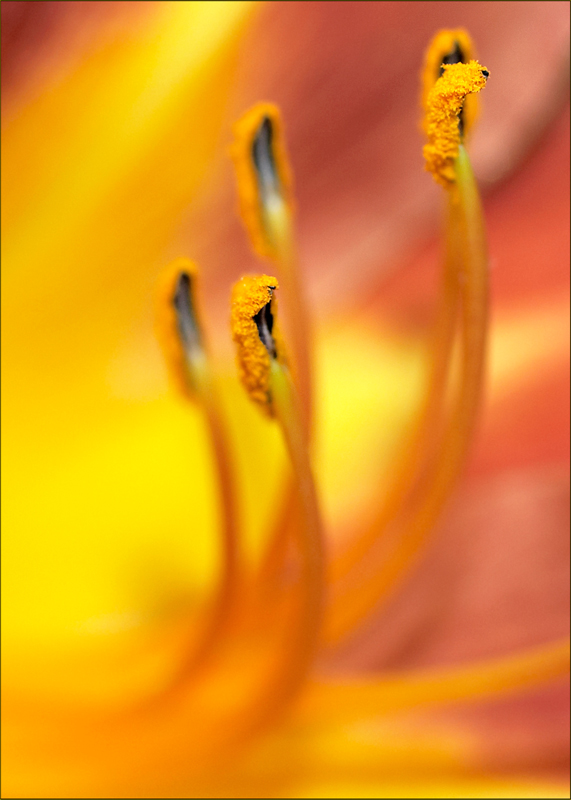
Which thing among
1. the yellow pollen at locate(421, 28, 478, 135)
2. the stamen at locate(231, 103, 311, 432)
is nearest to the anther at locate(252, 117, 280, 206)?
the stamen at locate(231, 103, 311, 432)

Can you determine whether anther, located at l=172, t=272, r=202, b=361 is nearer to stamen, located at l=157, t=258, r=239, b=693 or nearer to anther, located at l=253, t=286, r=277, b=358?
stamen, located at l=157, t=258, r=239, b=693

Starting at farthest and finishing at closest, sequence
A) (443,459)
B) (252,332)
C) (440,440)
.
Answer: (440,440), (443,459), (252,332)

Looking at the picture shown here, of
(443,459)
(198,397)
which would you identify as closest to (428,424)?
(443,459)

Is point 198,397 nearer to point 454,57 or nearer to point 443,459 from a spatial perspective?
point 443,459

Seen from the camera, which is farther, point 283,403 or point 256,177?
point 256,177

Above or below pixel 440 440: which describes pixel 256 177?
above

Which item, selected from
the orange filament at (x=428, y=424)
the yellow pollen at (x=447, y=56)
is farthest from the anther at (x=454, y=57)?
the orange filament at (x=428, y=424)
